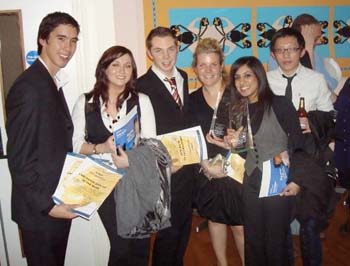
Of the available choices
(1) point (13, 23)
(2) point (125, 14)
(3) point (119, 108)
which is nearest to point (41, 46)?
(3) point (119, 108)

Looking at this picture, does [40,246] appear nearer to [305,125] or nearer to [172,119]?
[172,119]

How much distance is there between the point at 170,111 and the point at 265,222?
0.92 metres

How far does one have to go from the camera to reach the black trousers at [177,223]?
7.32 feet

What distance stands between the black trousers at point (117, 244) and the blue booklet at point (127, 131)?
33 cm

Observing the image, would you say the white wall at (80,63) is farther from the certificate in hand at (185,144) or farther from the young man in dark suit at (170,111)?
the certificate in hand at (185,144)

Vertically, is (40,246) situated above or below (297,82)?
below

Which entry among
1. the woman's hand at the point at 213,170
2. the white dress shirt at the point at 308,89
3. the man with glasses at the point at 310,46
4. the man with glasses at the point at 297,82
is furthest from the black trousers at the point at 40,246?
the man with glasses at the point at 310,46

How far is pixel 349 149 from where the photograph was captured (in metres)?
2.73

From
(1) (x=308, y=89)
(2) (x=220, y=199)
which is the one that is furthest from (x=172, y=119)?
(1) (x=308, y=89)

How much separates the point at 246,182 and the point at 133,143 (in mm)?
757

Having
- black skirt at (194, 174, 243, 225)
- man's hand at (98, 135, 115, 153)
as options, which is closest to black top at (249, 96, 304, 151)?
black skirt at (194, 174, 243, 225)

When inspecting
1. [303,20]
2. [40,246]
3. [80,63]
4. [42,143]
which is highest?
[303,20]

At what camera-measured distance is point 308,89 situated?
235 centimetres

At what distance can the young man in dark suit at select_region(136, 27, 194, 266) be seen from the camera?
214 cm
